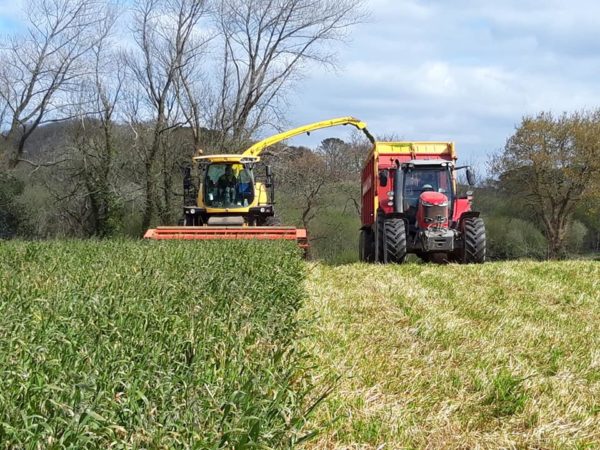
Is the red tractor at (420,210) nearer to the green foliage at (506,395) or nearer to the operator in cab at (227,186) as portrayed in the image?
the operator in cab at (227,186)

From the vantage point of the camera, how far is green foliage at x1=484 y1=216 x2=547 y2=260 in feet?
116

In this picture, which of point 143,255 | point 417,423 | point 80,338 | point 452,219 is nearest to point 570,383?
point 417,423

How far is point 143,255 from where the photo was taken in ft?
20.4

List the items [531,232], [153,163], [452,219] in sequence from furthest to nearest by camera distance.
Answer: [531,232], [153,163], [452,219]

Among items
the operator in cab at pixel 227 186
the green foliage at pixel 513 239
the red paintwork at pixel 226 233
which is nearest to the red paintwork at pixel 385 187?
the red paintwork at pixel 226 233

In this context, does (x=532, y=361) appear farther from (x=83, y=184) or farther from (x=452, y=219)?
(x=83, y=184)

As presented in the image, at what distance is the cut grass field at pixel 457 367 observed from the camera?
2.98 m

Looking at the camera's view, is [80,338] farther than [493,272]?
No

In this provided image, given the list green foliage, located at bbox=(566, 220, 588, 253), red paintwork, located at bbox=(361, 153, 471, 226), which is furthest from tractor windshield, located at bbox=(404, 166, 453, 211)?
green foliage, located at bbox=(566, 220, 588, 253)

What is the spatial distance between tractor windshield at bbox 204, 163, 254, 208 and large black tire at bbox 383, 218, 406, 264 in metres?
4.64

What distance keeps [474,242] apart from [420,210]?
1.06 meters

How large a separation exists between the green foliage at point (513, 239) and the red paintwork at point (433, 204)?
25.4 meters

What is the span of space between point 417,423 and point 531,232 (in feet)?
116

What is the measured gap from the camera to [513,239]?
3594 cm
